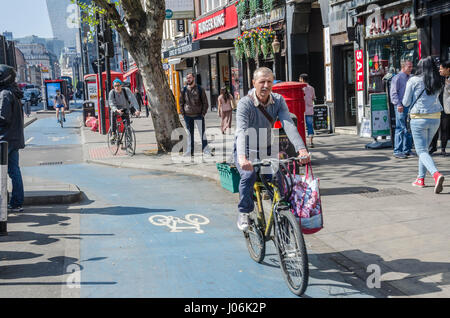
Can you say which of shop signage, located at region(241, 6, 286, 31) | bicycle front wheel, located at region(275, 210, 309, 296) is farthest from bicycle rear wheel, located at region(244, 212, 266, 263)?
shop signage, located at region(241, 6, 286, 31)

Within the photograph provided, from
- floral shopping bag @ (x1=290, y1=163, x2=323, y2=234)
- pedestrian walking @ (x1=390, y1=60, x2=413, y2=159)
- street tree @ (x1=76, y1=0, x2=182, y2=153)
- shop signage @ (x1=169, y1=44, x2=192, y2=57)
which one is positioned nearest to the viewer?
floral shopping bag @ (x1=290, y1=163, x2=323, y2=234)

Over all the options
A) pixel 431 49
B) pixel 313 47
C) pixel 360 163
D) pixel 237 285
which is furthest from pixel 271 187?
pixel 313 47

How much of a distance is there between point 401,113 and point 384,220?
487 cm

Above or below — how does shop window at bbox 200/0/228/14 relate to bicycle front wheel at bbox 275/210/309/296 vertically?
above

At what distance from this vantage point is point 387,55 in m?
15.0

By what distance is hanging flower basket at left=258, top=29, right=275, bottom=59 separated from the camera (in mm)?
22016

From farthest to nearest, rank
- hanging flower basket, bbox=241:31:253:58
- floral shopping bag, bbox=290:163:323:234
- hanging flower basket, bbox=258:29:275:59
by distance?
hanging flower basket, bbox=241:31:253:58, hanging flower basket, bbox=258:29:275:59, floral shopping bag, bbox=290:163:323:234

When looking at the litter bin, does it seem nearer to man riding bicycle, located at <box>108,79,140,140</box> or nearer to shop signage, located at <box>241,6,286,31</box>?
shop signage, located at <box>241,6,286,31</box>

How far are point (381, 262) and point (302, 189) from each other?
1212 millimetres

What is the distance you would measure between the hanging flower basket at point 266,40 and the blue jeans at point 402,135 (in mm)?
11419

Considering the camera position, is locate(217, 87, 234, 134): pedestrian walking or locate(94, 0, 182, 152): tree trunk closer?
locate(94, 0, 182, 152): tree trunk

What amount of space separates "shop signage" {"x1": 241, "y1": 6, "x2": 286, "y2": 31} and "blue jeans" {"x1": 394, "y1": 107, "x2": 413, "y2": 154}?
35.7 feet

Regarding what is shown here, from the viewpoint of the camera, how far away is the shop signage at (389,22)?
13.8 meters
